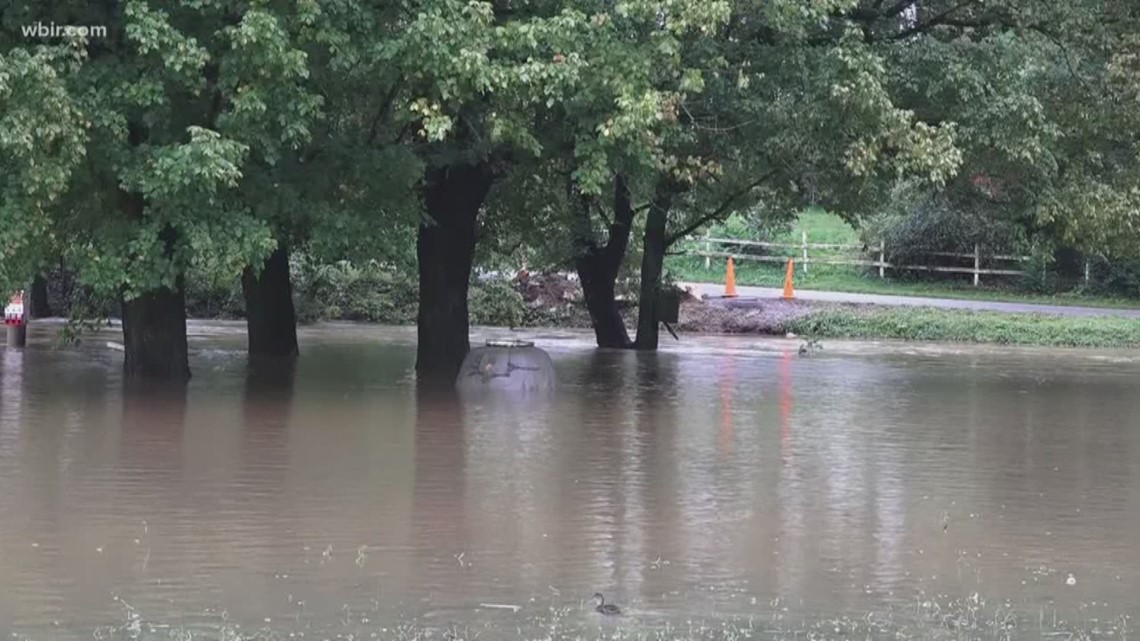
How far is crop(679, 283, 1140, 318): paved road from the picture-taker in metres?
34.6

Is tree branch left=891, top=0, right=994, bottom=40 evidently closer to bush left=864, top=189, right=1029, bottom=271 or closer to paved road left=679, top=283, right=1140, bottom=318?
paved road left=679, top=283, right=1140, bottom=318

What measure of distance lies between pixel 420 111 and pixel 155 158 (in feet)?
8.34

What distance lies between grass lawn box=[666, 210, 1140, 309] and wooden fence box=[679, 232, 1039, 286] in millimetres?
134

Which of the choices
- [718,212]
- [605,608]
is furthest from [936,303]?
[605,608]

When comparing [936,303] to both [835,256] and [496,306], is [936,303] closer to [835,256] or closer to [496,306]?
[835,256]

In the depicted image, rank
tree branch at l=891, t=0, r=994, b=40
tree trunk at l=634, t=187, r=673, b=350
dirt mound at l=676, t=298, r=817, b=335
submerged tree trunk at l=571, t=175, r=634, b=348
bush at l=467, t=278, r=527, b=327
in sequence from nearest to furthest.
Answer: tree branch at l=891, t=0, r=994, b=40, submerged tree trunk at l=571, t=175, r=634, b=348, tree trunk at l=634, t=187, r=673, b=350, dirt mound at l=676, t=298, r=817, b=335, bush at l=467, t=278, r=527, b=327

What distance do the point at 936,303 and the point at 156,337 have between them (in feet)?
73.8

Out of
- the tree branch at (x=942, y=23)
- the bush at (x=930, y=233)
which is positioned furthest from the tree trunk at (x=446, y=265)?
the bush at (x=930, y=233)

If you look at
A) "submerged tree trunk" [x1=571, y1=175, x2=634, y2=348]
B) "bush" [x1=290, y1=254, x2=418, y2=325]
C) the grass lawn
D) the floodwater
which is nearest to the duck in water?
the floodwater

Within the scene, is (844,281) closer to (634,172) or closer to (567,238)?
(567,238)

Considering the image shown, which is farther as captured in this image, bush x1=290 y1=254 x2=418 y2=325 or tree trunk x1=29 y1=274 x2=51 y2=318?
bush x1=290 y1=254 x2=418 y2=325

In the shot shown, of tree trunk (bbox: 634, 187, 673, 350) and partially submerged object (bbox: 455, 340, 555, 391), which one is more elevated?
tree trunk (bbox: 634, 187, 673, 350)

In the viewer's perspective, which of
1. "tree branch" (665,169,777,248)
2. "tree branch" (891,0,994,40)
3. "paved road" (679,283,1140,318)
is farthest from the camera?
"paved road" (679,283,1140,318)

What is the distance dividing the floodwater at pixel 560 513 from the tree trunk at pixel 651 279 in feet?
24.8
